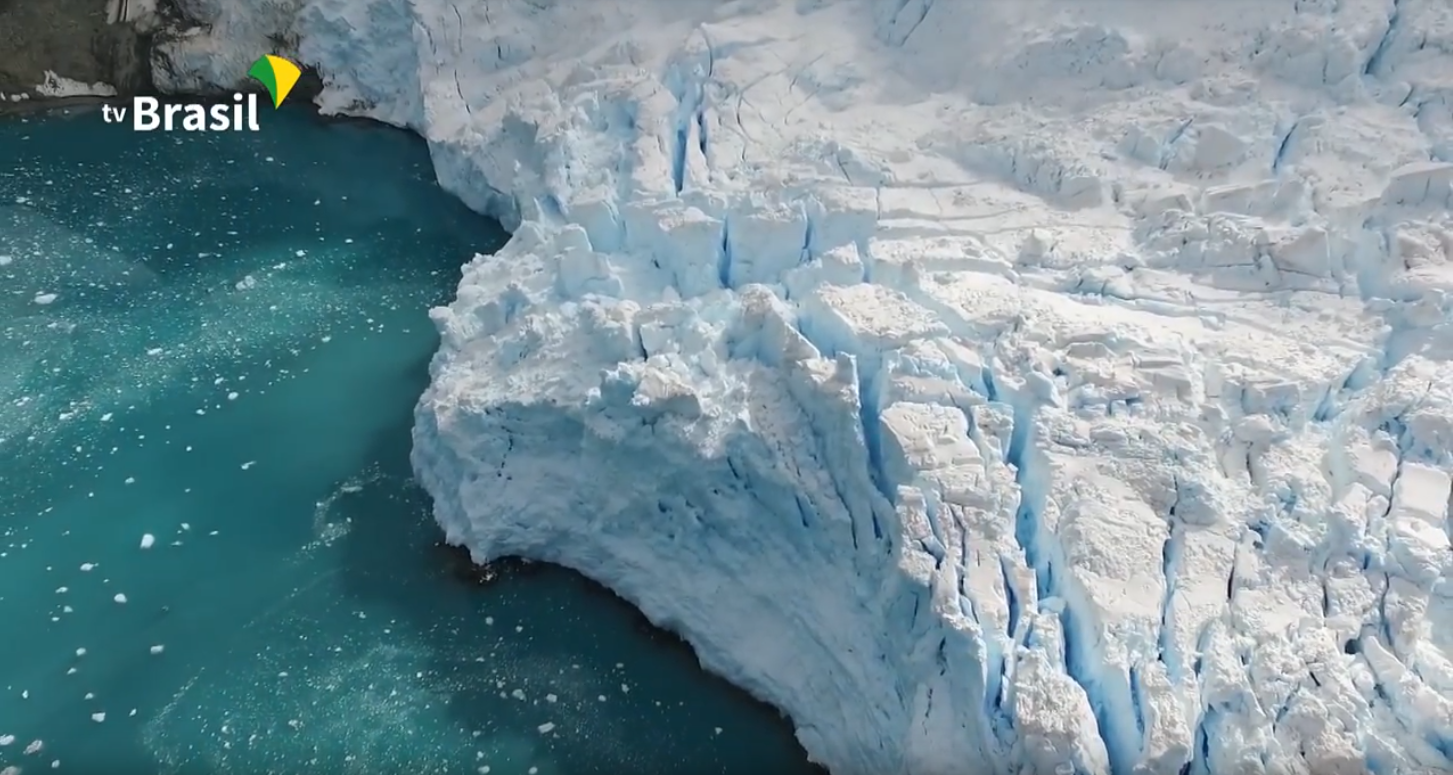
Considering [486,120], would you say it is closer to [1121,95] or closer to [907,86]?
[907,86]

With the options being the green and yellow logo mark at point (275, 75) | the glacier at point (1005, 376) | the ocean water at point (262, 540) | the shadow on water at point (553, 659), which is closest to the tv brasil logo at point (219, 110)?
the green and yellow logo mark at point (275, 75)

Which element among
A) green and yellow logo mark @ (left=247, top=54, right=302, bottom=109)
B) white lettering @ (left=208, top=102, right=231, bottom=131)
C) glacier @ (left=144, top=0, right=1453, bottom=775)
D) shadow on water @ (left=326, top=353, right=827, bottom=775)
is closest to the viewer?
glacier @ (left=144, top=0, right=1453, bottom=775)

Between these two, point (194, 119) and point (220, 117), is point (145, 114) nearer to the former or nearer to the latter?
point (194, 119)

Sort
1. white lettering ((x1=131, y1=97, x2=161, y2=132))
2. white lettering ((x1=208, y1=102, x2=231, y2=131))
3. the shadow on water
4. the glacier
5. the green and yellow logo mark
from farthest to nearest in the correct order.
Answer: the green and yellow logo mark < white lettering ((x1=208, y1=102, x2=231, y2=131)) < white lettering ((x1=131, y1=97, x2=161, y2=132)) < the shadow on water < the glacier

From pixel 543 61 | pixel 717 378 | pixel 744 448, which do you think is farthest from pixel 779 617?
pixel 543 61

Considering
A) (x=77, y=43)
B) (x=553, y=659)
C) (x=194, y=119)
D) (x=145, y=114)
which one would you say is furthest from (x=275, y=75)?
(x=553, y=659)

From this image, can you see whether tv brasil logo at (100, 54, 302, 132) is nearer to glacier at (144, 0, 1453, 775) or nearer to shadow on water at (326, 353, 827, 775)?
glacier at (144, 0, 1453, 775)

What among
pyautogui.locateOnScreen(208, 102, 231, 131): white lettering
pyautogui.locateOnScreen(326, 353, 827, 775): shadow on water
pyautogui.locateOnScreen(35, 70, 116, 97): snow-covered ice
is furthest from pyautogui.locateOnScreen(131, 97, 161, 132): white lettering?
pyautogui.locateOnScreen(326, 353, 827, 775): shadow on water

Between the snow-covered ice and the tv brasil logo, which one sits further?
the snow-covered ice

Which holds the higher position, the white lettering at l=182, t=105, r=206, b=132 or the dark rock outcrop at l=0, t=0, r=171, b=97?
the dark rock outcrop at l=0, t=0, r=171, b=97
